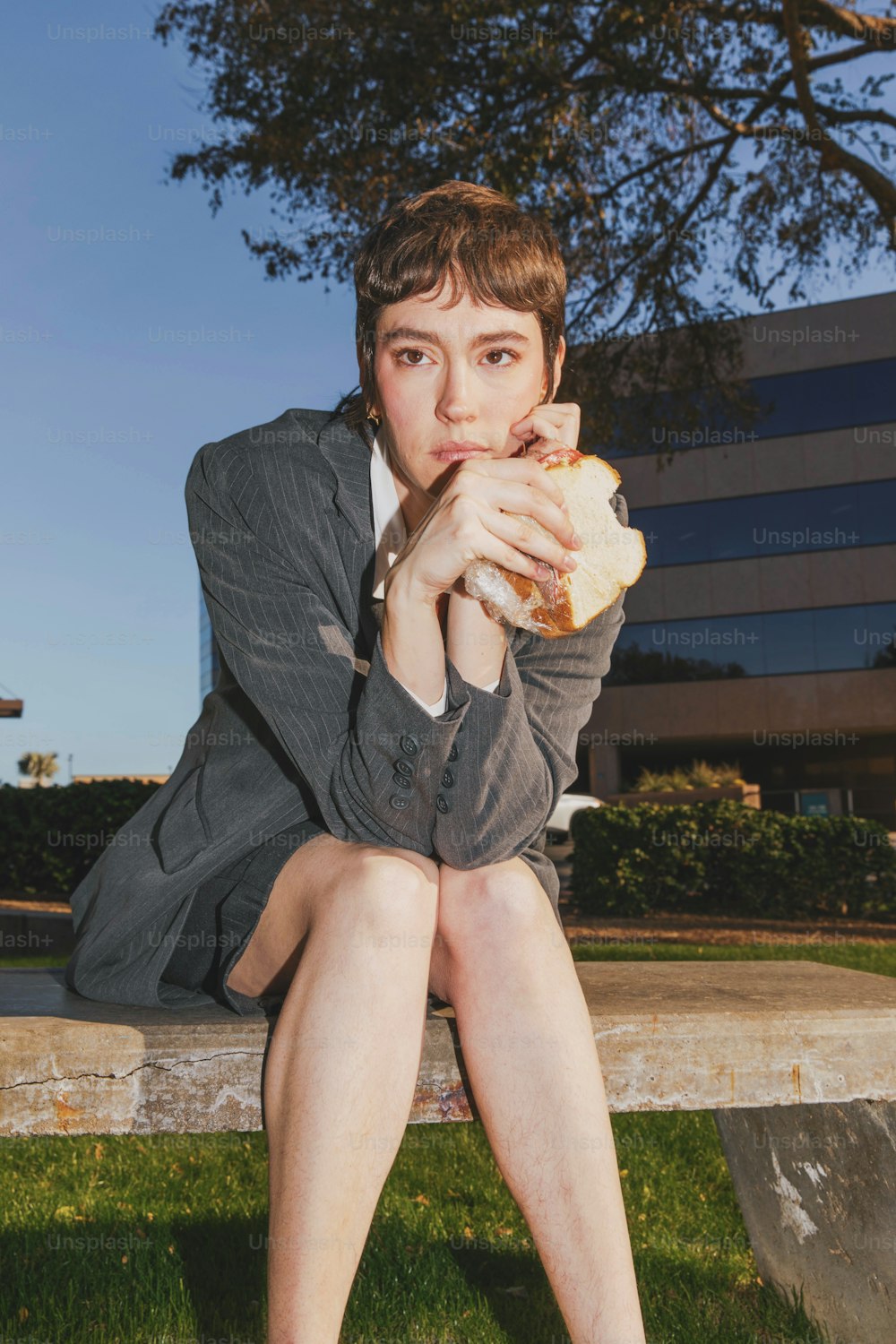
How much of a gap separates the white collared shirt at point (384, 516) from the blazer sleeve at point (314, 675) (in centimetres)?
10

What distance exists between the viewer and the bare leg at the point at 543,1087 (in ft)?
5.36

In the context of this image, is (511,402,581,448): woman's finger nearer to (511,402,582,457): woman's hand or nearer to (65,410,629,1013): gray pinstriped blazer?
(511,402,582,457): woman's hand

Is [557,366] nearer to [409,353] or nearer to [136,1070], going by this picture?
[409,353]

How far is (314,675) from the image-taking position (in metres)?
2.05

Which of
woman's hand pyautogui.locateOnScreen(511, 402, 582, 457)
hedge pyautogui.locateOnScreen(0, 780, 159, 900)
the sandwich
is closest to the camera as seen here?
the sandwich

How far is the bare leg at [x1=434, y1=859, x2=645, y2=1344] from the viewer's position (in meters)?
1.63

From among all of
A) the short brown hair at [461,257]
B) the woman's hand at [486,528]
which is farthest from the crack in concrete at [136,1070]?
the short brown hair at [461,257]

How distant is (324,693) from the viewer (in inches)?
80.1

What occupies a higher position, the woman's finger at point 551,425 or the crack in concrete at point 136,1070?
the woman's finger at point 551,425

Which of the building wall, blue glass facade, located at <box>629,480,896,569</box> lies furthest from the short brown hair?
blue glass facade, located at <box>629,480,896,569</box>

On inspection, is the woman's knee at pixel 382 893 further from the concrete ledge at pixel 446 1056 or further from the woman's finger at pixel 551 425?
the woman's finger at pixel 551 425

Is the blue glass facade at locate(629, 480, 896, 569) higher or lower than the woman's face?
higher

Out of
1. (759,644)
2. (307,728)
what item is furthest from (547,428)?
(759,644)

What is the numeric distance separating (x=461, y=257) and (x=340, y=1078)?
1517 millimetres
